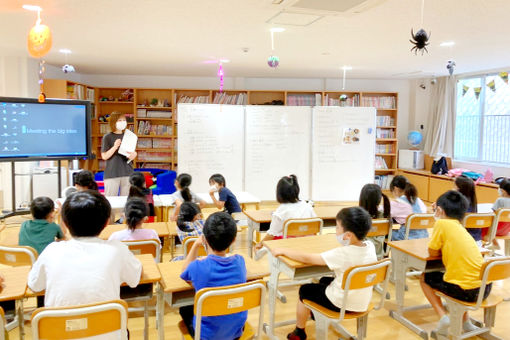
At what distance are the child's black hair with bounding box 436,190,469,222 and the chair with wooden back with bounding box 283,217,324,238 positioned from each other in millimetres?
1022

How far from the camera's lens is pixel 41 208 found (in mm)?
3000

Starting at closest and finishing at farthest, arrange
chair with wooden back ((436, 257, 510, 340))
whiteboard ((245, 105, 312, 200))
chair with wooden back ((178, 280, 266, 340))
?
chair with wooden back ((178, 280, 266, 340)), chair with wooden back ((436, 257, 510, 340)), whiteboard ((245, 105, 312, 200))

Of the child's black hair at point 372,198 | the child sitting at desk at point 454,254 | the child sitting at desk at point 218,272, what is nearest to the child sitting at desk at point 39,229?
the child sitting at desk at point 218,272

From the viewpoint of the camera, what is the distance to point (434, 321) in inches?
124

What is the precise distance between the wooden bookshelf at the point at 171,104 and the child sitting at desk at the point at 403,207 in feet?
15.5

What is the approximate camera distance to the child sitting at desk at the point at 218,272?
1.91 m

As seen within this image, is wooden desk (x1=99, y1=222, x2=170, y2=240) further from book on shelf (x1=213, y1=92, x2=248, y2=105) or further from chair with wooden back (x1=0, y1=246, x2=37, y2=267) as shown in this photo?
book on shelf (x1=213, y1=92, x2=248, y2=105)

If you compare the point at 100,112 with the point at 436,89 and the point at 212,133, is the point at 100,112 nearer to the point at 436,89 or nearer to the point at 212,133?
the point at 212,133

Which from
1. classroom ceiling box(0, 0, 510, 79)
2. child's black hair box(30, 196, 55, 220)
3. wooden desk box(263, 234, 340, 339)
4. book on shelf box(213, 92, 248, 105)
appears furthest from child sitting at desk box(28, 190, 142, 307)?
book on shelf box(213, 92, 248, 105)

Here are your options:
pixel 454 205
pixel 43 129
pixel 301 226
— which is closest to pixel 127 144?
pixel 43 129

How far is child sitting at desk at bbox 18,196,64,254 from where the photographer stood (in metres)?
3.01

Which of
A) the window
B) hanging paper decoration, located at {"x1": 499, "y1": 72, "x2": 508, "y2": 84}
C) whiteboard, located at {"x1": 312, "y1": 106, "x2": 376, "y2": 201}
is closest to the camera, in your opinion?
hanging paper decoration, located at {"x1": 499, "y1": 72, "x2": 508, "y2": 84}

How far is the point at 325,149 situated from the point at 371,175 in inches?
44.4

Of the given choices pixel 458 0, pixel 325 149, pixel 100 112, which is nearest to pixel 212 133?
pixel 325 149
